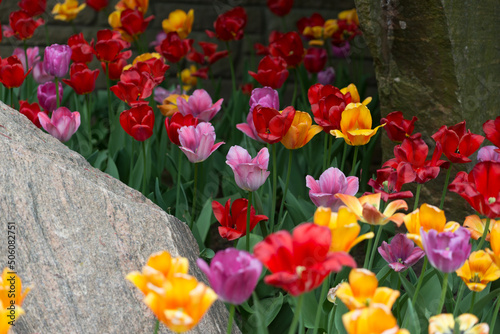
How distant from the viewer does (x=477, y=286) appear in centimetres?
85

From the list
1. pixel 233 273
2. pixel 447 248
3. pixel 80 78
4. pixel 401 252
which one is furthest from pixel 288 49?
pixel 233 273

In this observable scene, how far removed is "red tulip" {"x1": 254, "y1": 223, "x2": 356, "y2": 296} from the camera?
0.62 metres

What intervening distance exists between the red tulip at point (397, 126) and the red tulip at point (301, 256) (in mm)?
719

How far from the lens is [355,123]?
1223mm

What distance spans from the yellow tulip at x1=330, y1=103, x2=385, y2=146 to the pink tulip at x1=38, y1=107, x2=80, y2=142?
0.68 metres

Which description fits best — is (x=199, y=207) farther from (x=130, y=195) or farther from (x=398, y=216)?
(x=398, y=216)

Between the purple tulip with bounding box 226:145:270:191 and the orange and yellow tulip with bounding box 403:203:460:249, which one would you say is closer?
the orange and yellow tulip with bounding box 403:203:460:249

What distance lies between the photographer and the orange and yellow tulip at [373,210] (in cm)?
86

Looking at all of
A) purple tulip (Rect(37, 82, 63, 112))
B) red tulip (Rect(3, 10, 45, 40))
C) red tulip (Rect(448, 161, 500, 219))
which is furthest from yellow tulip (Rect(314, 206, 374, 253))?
red tulip (Rect(3, 10, 45, 40))

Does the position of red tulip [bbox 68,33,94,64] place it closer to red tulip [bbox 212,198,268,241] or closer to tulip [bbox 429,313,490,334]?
red tulip [bbox 212,198,268,241]

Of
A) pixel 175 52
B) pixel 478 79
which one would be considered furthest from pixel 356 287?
pixel 175 52

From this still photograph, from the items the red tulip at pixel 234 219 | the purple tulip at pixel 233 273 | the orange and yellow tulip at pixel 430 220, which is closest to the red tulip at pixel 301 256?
the purple tulip at pixel 233 273

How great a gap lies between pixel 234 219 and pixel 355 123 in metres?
0.34

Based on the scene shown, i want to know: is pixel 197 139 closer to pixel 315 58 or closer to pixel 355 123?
pixel 355 123
